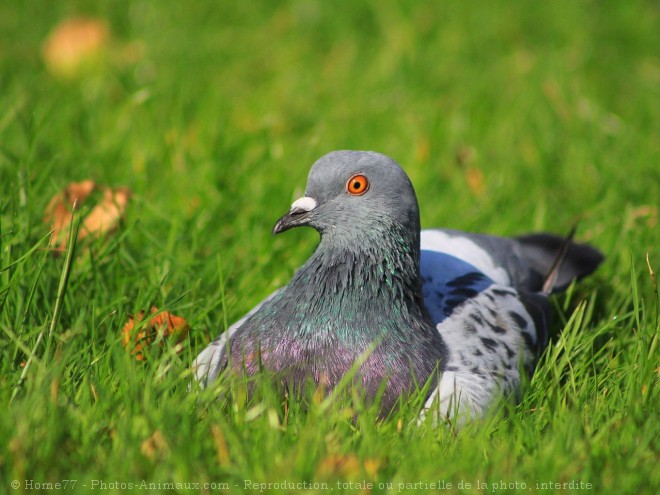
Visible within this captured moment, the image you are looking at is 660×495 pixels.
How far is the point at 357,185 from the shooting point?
11.0 feet

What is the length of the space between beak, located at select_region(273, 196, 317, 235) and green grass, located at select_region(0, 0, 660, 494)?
1.29ft

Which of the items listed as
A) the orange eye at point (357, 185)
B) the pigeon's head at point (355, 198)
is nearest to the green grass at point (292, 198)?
the pigeon's head at point (355, 198)

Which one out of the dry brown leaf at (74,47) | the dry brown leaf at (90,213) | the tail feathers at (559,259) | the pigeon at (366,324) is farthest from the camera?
the dry brown leaf at (74,47)

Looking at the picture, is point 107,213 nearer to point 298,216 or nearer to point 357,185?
point 298,216

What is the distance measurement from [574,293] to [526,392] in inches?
61.4

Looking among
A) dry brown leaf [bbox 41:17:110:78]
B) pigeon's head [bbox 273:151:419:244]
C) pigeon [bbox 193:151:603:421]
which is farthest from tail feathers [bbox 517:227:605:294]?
dry brown leaf [bbox 41:17:110:78]

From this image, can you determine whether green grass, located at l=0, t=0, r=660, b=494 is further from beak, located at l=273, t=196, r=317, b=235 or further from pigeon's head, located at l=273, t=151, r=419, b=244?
pigeon's head, located at l=273, t=151, r=419, b=244

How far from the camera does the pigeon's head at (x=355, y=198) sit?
11.0ft

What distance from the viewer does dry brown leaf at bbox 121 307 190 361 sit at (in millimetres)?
3361

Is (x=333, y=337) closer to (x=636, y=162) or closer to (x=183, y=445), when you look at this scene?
(x=183, y=445)

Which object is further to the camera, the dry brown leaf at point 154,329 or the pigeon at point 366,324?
the dry brown leaf at point 154,329

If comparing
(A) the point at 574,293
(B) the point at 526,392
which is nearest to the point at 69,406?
(B) the point at 526,392

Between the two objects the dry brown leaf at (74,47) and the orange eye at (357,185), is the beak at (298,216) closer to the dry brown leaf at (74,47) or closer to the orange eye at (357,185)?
the orange eye at (357,185)

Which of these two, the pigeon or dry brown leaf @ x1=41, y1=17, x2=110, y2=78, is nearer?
the pigeon
